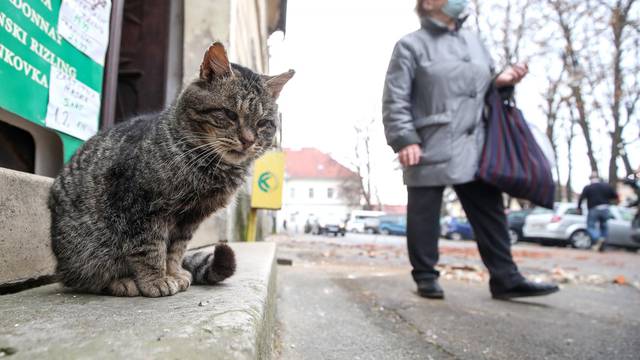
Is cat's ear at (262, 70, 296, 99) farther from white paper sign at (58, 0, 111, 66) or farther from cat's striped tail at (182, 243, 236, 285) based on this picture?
white paper sign at (58, 0, 111, 66)

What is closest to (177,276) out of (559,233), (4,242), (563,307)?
(4,242)

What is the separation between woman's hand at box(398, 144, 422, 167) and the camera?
8.97ft

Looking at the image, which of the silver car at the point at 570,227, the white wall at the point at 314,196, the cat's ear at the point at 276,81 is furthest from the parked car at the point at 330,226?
the white wall at the point at 314,196

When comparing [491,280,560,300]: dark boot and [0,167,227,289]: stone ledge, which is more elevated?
[0,167,227,289]: stone ledge

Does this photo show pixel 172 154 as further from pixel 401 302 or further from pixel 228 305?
pixel 401 302

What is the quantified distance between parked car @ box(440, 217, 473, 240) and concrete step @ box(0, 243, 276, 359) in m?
20.8

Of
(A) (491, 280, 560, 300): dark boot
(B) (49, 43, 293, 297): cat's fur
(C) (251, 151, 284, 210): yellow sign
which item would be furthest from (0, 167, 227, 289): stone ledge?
(C) (251, 151, 284, 210): yellow sign

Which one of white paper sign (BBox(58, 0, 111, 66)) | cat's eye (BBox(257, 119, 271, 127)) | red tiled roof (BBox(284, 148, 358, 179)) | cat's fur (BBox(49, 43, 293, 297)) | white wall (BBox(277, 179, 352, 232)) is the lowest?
cat's fur (BBox(49, 43, 293, 297))

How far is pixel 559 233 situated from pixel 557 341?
1416 centimetres

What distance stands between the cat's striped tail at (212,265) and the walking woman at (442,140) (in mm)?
1551

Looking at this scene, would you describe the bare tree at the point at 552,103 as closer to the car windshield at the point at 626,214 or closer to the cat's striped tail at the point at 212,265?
the car windshield at the point at 626,214

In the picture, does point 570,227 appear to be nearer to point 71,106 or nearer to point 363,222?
point 71,106

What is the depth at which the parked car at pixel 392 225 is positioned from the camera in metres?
30.0

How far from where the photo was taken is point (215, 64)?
4.96 feet
